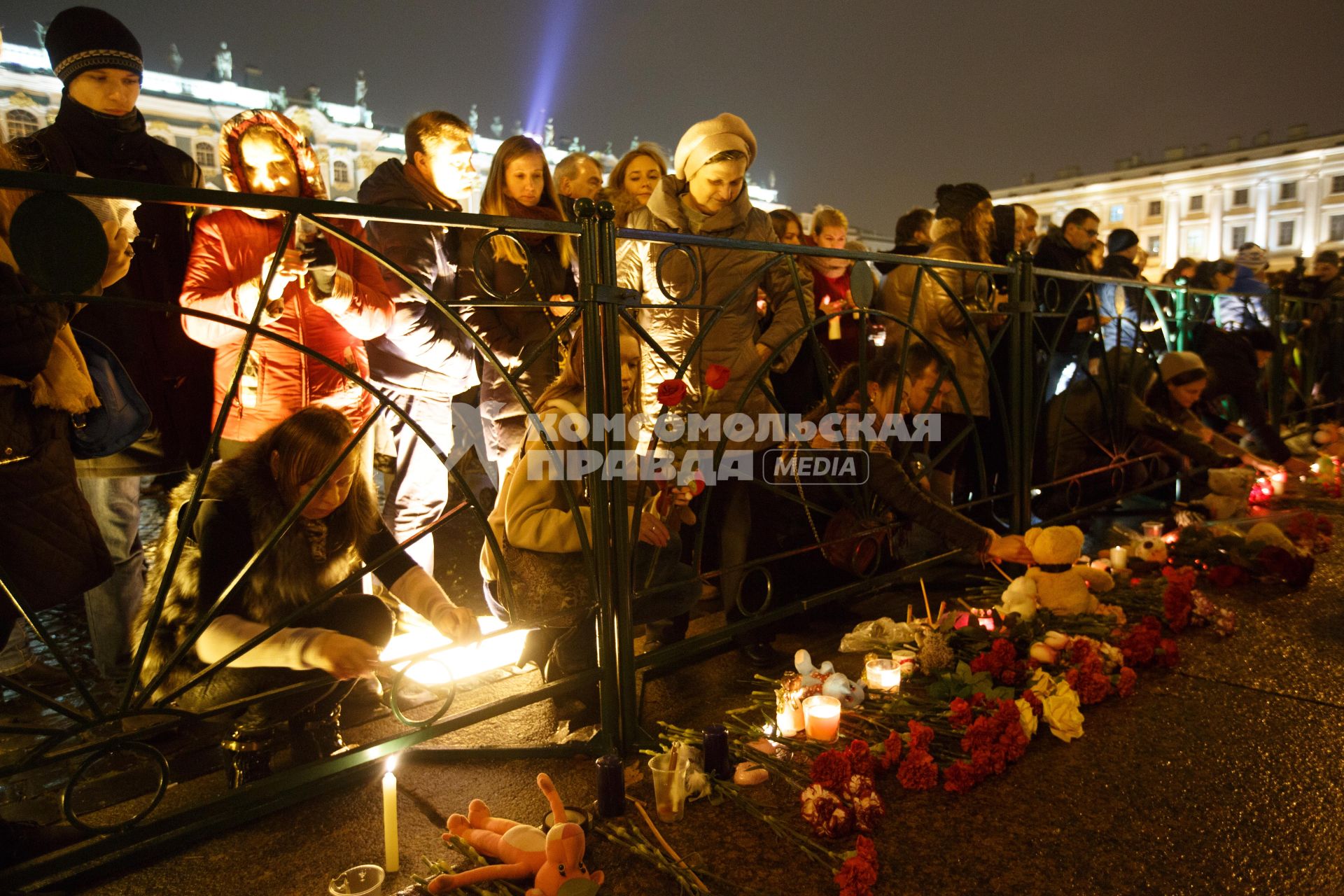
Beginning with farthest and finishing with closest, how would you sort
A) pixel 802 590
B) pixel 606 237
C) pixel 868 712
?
pixel 802 590, pixel 868 712, pixel 606 237

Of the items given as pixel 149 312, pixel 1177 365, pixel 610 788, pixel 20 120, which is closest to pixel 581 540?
pixel 610 788

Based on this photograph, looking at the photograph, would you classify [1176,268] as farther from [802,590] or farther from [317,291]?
[317,291]

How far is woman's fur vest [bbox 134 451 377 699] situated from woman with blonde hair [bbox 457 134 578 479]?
4.02 feet

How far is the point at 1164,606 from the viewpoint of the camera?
324 cm

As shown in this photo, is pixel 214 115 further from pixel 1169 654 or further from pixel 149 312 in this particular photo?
pixel 1169 654

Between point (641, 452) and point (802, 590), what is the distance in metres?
1.12

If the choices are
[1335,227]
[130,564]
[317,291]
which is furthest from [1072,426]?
[1335,227]

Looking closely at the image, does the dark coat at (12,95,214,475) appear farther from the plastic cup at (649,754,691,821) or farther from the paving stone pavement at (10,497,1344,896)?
the plastic cup at (649,754,691,821)

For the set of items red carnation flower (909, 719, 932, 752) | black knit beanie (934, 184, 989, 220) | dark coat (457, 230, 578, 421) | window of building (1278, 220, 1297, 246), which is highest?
window of building (1278, 220, 1297, 246)

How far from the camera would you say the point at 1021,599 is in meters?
3.07

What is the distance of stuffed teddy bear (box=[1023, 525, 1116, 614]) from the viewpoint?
310 centimetres

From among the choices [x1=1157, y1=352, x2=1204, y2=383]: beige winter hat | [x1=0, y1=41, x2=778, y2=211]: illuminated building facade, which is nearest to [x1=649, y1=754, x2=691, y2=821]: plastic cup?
[x1=1157, y1=352, x2=1204, y2=383]: beige winter hat

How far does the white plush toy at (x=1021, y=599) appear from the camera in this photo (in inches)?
120

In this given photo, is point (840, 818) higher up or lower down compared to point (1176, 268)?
lower down
